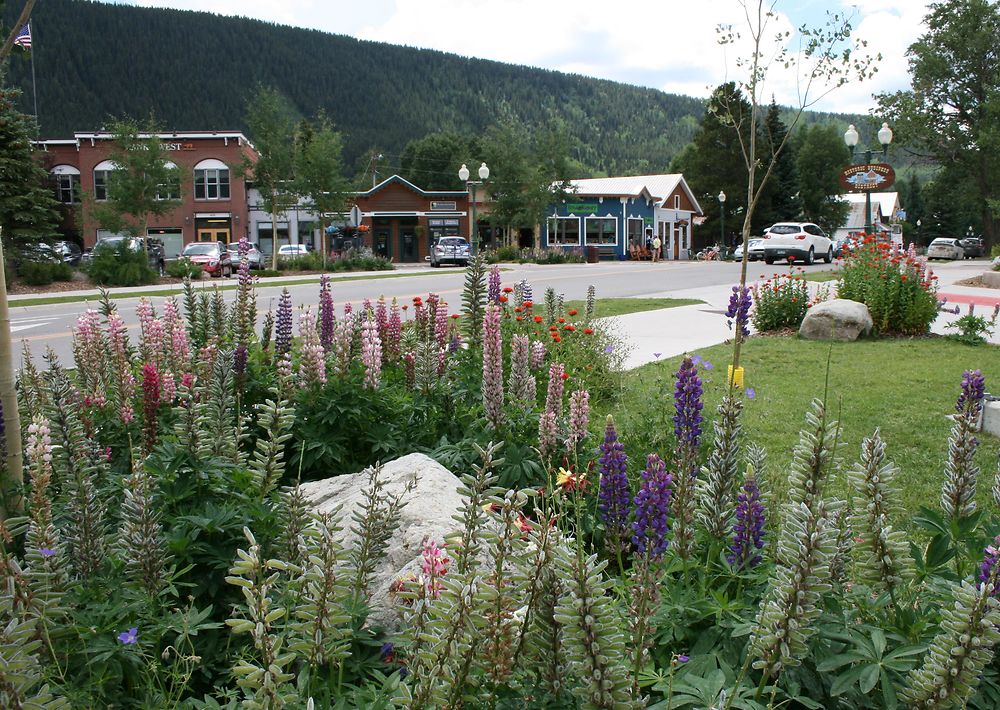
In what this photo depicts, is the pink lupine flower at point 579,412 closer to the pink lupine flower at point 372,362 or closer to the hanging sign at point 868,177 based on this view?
the pink lupine flower at point 372,362

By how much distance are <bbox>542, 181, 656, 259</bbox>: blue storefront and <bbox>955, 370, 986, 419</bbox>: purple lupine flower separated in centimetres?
6326

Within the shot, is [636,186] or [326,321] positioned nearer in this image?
[326,321]

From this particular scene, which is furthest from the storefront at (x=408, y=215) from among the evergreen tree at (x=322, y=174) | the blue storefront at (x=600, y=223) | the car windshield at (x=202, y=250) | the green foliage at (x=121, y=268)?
the green foliage at (x=121, y=268)

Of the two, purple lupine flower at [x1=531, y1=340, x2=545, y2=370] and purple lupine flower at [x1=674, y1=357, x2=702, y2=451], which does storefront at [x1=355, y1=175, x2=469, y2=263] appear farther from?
purple lupine flower at [x1=674, y1=357, x2=702, y2=451]

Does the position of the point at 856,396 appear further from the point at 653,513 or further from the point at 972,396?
the point at 653,513

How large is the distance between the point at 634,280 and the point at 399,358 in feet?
78.0

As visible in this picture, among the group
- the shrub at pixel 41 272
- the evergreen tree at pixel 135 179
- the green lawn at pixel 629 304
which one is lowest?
the green lawn at pixel 629 304

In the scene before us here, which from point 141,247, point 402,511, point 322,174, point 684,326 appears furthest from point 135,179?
point 402,511

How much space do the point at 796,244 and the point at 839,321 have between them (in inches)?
1511

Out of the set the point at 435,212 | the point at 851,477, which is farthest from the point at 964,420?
the point at 435,212

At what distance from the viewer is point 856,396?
8602mm

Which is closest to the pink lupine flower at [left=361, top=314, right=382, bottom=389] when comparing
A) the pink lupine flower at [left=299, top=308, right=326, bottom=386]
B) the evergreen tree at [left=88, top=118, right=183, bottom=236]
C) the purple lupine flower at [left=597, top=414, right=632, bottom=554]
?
the pink lupine flower at [left=299, top=308, right=326, bottom=386]

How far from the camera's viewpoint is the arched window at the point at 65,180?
69062 millimetres

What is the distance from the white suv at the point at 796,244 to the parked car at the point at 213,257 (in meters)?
30.7
